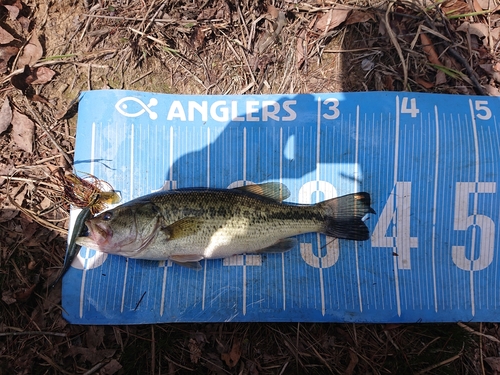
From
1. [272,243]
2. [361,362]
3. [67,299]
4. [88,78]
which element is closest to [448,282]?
[361,362]

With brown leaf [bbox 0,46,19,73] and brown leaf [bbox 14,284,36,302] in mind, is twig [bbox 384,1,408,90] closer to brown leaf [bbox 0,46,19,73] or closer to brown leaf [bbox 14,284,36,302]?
brown leaf [bbox 0,46,19,73]

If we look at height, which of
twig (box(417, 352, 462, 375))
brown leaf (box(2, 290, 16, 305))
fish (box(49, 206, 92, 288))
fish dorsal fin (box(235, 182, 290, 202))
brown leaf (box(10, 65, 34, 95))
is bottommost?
twig (box(417, 352, 462, 375))

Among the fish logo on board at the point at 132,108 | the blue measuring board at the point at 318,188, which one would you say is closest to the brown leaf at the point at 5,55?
the blue measuring board at the point at 318,188

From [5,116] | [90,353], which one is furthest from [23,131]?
[90,353]

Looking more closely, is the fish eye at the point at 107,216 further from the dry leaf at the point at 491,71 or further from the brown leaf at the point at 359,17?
the dry leaf at the point at 491,71

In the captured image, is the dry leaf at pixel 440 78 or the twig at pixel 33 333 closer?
the twig at pixel 33 333

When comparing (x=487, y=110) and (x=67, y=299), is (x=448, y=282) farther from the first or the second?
(x=67, y=299)

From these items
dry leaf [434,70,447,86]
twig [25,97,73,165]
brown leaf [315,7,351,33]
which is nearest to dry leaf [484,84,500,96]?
dry leaf [434,70,447,86]
